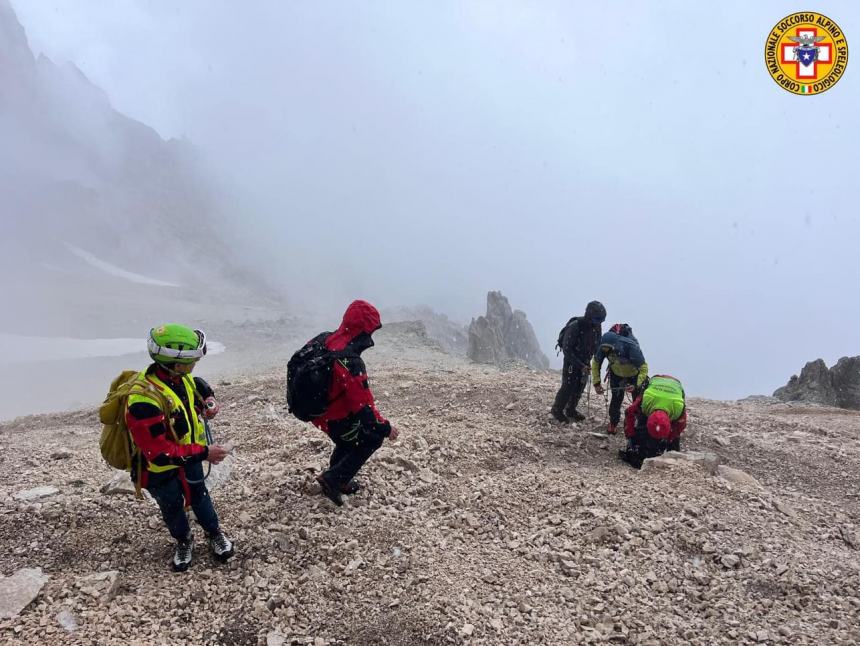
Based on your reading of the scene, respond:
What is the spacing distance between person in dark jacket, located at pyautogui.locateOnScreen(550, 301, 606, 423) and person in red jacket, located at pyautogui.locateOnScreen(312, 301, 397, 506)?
4.55 metres

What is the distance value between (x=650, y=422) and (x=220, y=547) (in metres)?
5.27

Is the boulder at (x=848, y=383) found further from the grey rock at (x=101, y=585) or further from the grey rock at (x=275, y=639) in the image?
the grey rock at (x=101, y=585)

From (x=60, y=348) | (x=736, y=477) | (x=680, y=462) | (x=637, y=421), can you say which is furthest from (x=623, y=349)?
(x=60, y=348)

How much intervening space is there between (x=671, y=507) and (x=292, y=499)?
370 cm

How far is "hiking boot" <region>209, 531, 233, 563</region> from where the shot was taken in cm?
398

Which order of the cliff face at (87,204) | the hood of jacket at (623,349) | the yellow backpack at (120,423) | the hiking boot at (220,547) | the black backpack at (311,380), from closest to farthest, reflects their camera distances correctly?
the yellow backpack at (120,423), the hiking boot at (220,547), the black backpack at (311,380), the hood of jacket at (623,349), the cliff face at (87,204)

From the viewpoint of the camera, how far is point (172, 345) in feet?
11.4

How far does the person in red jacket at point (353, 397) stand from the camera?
4.25m

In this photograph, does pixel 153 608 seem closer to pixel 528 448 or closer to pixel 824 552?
pixel 528 448

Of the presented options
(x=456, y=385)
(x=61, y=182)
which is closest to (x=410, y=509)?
(x=456, y=385)

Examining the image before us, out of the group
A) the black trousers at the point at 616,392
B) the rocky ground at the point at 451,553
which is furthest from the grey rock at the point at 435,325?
the rocky ground at the point at 451,553

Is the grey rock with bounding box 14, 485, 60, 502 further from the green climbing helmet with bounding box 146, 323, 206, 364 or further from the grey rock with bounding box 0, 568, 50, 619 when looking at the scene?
the green climbing helmet with bounding box 146, 323, 206, 364

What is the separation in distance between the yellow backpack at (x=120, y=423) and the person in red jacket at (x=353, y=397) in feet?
4.23

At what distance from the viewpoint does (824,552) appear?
466cm
